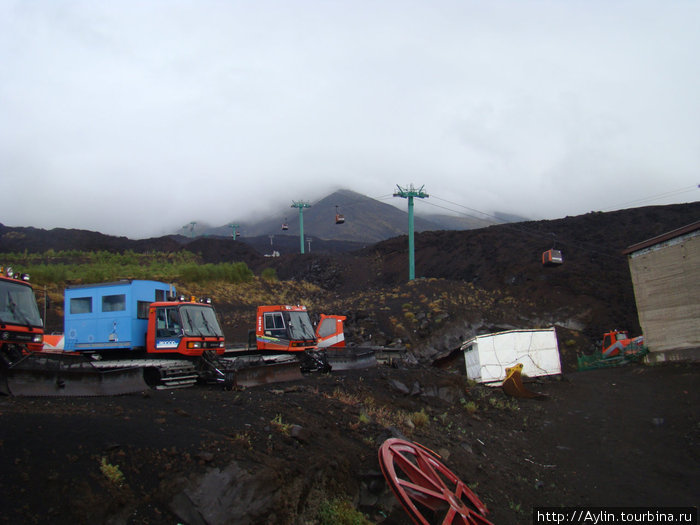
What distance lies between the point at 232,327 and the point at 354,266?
123 feet

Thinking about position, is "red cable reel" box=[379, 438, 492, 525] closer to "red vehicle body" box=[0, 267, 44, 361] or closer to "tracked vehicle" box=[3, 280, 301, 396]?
"tracked vehicle" box=[3, 280, 301, 396]

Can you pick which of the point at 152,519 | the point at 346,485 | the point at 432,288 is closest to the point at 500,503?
the point at 346,485

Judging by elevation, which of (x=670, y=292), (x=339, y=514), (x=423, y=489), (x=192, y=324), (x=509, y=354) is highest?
(x=670, y=292)

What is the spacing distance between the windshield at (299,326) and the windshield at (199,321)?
433 cm

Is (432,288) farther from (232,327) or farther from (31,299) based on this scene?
(31,299)

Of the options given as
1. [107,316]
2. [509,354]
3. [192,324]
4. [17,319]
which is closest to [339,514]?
[17,319]

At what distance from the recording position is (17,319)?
10977 mm

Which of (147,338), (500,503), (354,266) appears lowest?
(500,503)

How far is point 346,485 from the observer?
762 cm

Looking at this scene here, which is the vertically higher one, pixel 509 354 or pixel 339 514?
pixel 509 354

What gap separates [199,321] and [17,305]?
184 inches

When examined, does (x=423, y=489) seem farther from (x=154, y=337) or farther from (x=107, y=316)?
(x=107, y=316)

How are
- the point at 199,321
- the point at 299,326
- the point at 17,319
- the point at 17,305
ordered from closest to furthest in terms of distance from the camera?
the point at 17,319 < the point at 17,305 < the point at 199,321 < the point at 299,326

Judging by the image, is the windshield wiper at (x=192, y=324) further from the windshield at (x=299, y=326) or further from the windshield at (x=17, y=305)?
the windshield at (x=299, y=326)
